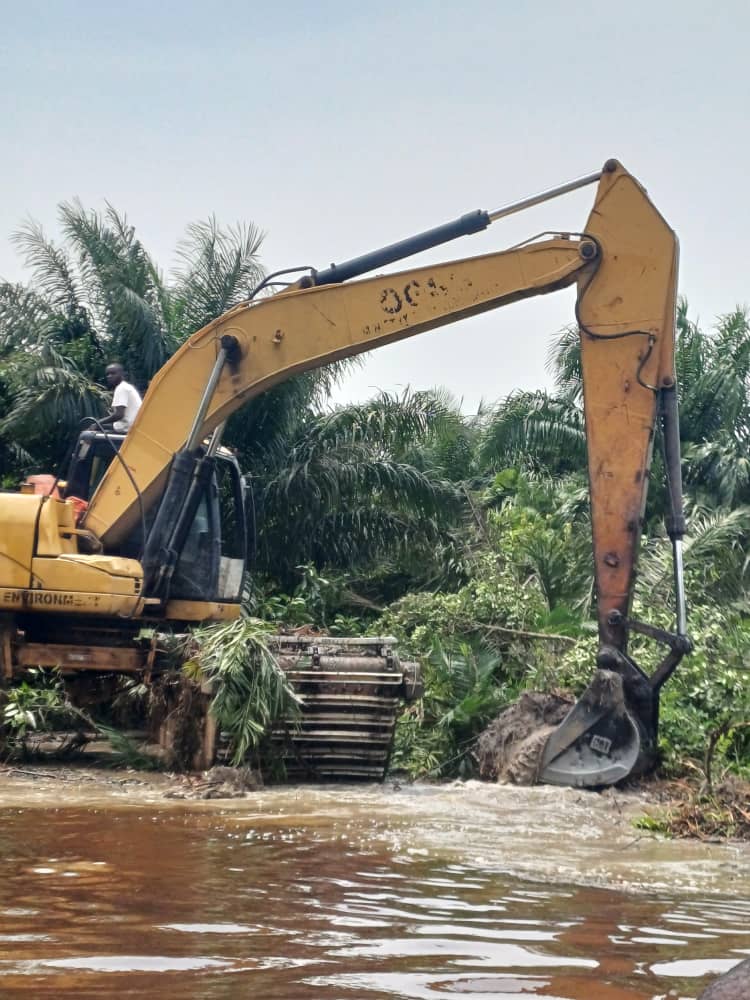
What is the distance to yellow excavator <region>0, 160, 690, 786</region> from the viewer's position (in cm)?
1069

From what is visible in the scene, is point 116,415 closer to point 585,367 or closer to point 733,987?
point 585,367

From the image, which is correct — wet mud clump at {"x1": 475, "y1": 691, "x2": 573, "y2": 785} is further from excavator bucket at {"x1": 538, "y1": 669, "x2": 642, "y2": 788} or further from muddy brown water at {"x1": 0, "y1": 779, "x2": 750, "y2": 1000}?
muddy brown water at {"x1": 0, "y1": 779, "x2": 750, "y2": 1000}

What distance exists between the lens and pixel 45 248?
842 inches

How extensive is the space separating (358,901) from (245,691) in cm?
466

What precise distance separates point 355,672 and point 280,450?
31.6 feet

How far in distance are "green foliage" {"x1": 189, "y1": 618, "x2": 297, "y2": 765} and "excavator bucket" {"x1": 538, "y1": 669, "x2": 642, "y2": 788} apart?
2.10 metres

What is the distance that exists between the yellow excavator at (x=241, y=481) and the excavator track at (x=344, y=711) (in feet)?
0.06

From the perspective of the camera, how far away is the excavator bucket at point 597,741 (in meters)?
10.4

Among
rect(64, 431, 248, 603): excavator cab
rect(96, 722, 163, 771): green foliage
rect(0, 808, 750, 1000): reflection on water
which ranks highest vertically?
rect(64, 431, 248, 603): excavator cab

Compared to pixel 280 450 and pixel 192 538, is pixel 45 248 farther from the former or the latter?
pixel 192 538

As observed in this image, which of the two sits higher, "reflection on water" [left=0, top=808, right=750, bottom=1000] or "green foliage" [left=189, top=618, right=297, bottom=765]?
"green foliage" [left=189, top=618, right=297, bottom=765]

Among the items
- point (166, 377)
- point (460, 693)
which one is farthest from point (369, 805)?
point (166, 377)

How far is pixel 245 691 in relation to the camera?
35.5 feet

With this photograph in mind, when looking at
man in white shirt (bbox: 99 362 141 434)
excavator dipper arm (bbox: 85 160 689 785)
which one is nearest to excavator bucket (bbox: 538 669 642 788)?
excavator dipper arm (bbox: 85 160 689 785)
